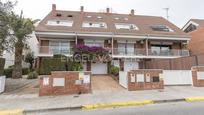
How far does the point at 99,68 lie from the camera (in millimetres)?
21719

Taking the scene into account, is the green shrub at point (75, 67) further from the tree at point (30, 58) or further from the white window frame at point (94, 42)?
the tree at point (30, 58)

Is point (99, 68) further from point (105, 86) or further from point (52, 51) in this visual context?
point (105, 86)

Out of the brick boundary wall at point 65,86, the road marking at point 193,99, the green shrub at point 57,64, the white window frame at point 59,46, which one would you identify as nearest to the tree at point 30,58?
the white window frame at point 59,46

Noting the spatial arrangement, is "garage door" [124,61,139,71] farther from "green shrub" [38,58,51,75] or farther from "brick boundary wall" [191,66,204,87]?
"brick boundary wall" [191,66,204,87]

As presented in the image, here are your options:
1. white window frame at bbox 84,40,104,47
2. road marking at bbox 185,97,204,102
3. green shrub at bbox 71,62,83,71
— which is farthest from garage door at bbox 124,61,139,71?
road marking at bbox 185,97,204,102

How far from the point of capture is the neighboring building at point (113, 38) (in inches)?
814

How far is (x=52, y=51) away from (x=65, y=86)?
36.8 ft

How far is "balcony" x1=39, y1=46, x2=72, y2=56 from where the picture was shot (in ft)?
66.0

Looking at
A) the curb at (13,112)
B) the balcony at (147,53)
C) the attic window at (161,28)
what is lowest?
the curb at (13,112)

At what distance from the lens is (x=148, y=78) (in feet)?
37.8

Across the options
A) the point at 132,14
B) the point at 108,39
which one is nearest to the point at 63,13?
the point at 108,39

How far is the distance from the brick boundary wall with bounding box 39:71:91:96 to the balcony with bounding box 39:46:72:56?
9.97 m

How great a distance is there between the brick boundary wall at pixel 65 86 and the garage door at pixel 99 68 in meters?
11.0

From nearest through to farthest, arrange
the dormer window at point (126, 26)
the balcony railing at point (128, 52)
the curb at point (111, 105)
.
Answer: the curb at point (111, 105) < the balcony railing at point (128, 52) < the dormer window at point (126, 26)
